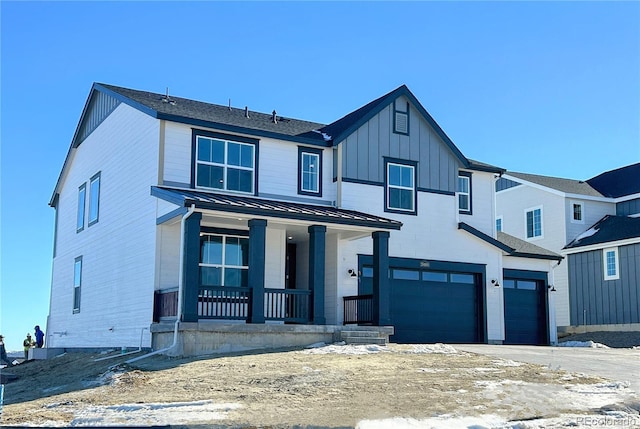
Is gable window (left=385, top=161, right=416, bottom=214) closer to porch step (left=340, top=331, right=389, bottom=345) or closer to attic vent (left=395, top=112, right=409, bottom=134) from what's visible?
attic vent (left=395, top=112, right=409, bottom=134)

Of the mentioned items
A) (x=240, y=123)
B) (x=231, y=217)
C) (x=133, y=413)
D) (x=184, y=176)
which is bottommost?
(x=133, y=413)

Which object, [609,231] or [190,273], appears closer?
[190,273]

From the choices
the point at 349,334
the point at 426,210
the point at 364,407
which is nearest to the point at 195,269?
the point at 349,334

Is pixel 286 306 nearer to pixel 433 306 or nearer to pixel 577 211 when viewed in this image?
pixel 433 306

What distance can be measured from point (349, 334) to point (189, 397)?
22.9ft

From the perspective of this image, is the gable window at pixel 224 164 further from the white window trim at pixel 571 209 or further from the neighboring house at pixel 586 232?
the white window trim at pixel 571 209

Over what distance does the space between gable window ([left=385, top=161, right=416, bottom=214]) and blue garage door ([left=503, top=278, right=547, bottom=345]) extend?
4702 millimetres

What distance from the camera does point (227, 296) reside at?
714 inches

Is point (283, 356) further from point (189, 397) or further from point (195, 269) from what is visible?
point (189, 397)

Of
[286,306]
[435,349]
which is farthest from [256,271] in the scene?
[435,349]

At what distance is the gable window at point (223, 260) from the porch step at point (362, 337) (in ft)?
9.62

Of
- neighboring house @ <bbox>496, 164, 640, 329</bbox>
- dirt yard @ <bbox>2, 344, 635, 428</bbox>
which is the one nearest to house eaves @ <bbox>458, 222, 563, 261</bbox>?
neighboring house @ <bbox>496, 164, 640, 329</bbox>

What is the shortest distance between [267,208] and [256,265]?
1.39 metres

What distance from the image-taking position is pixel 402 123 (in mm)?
23031
